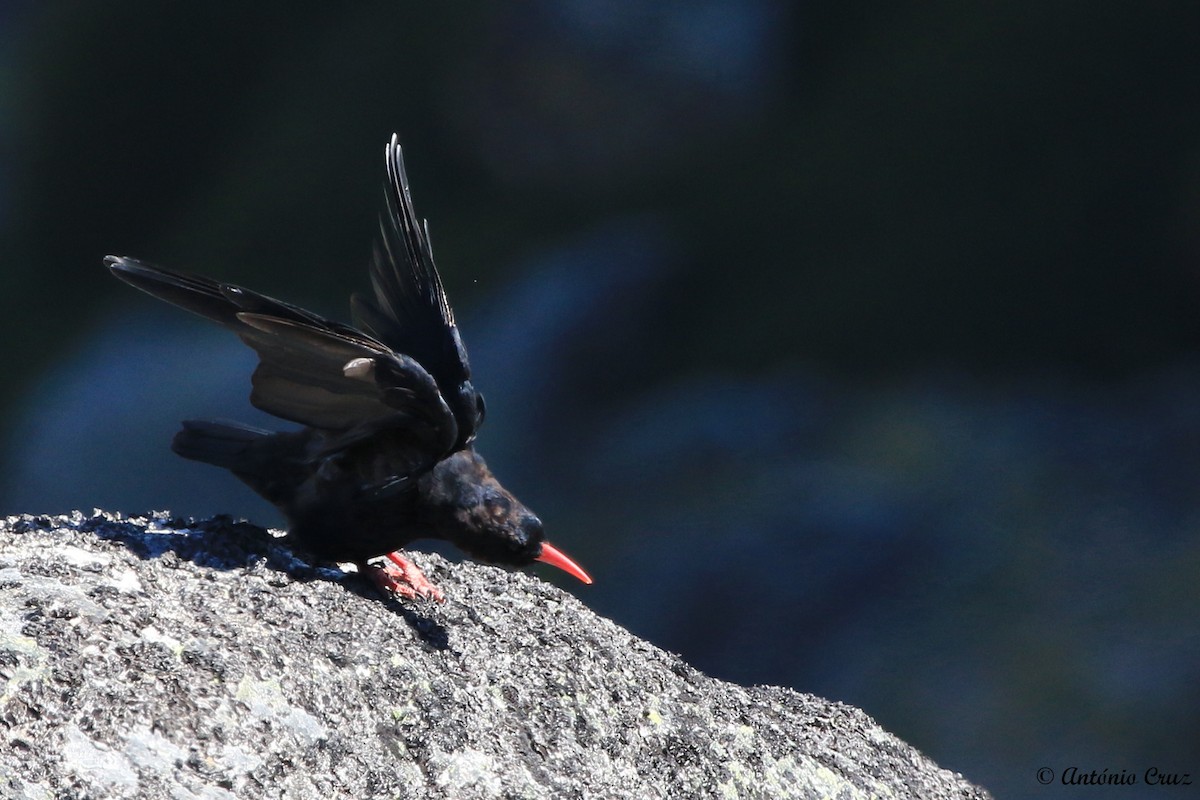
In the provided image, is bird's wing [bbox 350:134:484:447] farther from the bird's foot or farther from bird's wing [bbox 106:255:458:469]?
the bird's foot

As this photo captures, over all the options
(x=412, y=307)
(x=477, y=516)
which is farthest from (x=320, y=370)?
A: (x=477, y=516)

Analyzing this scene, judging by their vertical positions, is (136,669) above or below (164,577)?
below

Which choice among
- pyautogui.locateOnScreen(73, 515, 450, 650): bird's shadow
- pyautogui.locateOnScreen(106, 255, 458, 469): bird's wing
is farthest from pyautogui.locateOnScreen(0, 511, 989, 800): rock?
pyautogui.locateOnScreen(106, 255, 458, 469): bird's wing

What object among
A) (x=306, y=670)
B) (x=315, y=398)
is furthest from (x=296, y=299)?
(x=306, y=670)

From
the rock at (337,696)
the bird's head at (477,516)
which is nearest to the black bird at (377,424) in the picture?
the bird's head at (477,516)

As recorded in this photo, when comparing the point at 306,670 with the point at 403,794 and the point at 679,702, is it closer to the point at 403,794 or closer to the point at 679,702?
the point at 403,794

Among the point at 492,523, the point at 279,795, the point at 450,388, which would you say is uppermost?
the point at 450,388

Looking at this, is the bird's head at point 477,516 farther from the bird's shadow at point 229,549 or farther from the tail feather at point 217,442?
the tail feather at point 217,442
